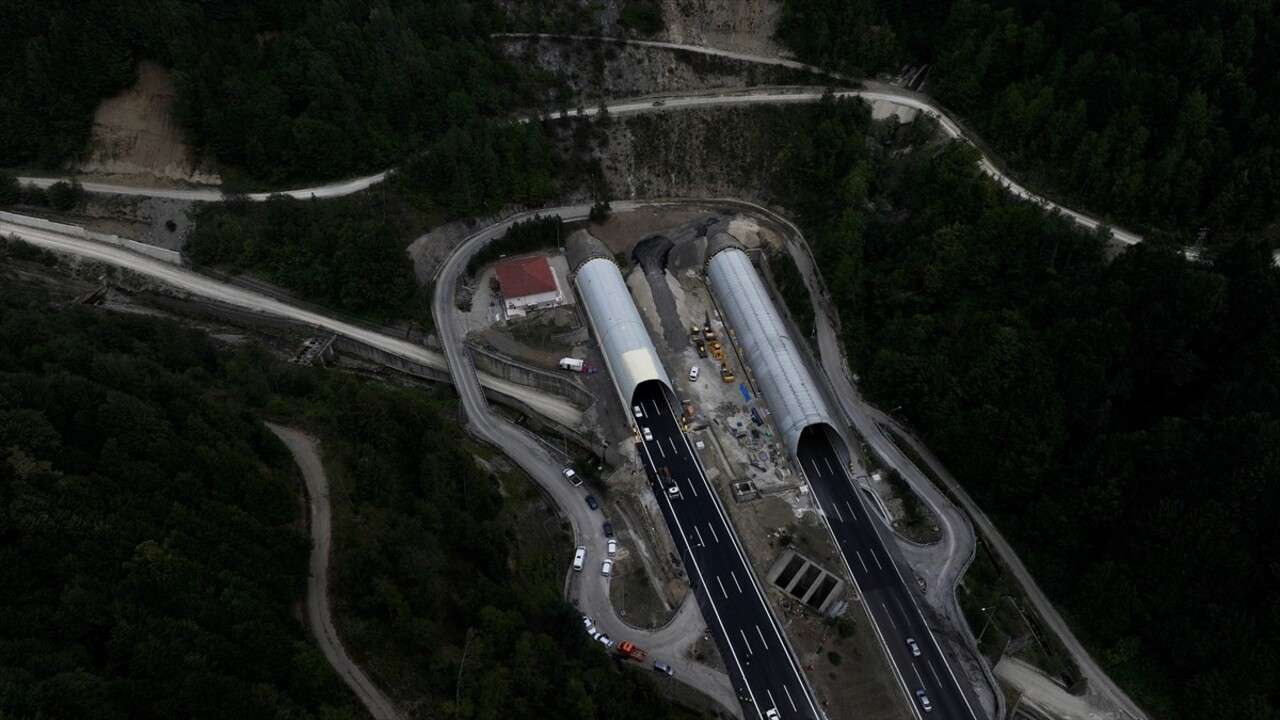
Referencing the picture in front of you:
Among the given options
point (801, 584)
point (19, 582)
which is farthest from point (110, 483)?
point (801, 584)

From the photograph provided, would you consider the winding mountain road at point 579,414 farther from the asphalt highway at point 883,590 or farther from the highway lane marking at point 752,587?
the highway lane marking at point 752,587

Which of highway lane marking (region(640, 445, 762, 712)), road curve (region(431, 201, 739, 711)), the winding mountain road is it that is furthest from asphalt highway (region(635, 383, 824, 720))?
the winding mountain road

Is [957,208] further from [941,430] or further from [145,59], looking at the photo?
[145,59]

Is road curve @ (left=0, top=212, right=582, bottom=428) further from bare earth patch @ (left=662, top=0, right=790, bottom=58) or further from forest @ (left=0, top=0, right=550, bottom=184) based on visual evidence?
bare earth patch @ (left=662, top=0, right=790, bottom=58)

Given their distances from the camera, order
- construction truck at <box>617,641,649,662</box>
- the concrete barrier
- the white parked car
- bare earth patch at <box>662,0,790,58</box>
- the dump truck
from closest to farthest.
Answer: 1. construction truck at <box>617,641,649,662</box>
2. the white parked car
3. the dump truck
4. the concrete barrier
5. bare earth patch at <box>662,0,790,58</box>

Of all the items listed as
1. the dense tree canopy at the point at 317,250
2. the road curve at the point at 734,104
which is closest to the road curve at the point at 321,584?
the dense tree canopy at the point at 317,250
